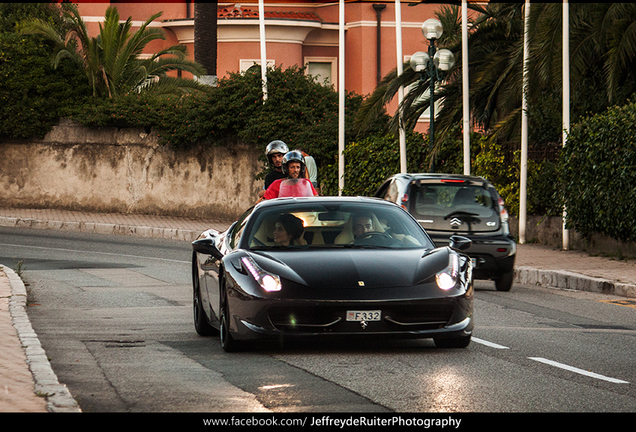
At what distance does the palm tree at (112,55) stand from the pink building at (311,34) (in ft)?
22.0

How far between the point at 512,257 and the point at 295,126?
1551cm

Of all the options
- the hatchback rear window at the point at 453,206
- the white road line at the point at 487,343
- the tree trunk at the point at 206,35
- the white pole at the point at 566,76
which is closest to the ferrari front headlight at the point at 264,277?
the white road line at the point at 487,343

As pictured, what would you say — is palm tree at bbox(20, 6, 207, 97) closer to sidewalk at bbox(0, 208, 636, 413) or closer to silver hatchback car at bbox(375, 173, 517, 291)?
sidewalk at bbox(0, 208, 636, 413)

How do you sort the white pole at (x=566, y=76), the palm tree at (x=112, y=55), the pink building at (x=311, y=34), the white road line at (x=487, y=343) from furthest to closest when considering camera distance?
the pink building at (x=311, y=34) → the palm tree at (x=112, y=55) → the white pole at (x=566, y=76) → the white road line at (x=487, y=343)

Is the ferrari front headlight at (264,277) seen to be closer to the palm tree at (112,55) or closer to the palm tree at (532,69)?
the palm tree at (532,69)

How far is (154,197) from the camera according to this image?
3231cm

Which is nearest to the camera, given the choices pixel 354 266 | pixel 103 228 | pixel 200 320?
pixel 354 266

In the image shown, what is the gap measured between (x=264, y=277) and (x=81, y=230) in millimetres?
20902

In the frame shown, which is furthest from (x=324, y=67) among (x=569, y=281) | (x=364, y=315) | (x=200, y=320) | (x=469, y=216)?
(x=364, y=315)

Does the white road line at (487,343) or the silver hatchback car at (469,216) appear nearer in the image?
the white road line at (487,343)

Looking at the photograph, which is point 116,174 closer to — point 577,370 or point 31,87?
point 31,87

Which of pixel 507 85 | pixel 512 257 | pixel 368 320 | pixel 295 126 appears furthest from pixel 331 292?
pixel 295 126

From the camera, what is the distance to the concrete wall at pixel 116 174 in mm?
31312

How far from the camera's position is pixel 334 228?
31.5 ft
